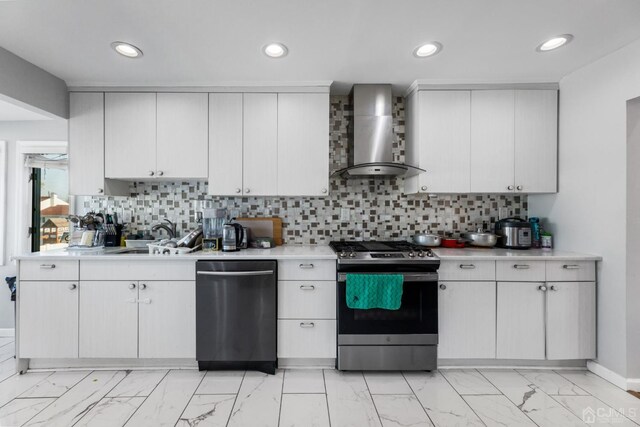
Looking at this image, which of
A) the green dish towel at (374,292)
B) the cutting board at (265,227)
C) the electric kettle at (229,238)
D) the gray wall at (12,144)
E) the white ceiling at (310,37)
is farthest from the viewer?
the gray wall at (12,144)

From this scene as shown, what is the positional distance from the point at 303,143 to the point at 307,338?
159 cm

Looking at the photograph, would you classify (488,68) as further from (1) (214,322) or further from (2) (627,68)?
(1) (214,322)

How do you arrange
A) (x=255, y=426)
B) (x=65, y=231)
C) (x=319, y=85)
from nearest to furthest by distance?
1. (x=255, y=426)
2. (x=319, y=85)
3. (x=65, y=231)

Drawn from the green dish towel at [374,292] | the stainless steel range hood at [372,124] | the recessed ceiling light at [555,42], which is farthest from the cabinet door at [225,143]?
the recessed ceiling light at [555,42]

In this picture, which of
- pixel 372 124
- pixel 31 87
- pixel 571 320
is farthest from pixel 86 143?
pixel 571 320

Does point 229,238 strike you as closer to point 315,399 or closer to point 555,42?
point 315,399

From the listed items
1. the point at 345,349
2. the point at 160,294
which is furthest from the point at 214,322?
the point at 345,349

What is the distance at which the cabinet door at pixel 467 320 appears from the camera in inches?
93.2

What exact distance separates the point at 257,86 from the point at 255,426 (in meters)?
2.47

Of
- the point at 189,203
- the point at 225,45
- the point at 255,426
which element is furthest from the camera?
the point at 189,203

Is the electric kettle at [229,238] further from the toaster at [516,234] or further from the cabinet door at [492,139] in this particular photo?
the toaster at [516,234]

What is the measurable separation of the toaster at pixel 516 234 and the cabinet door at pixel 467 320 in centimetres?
54

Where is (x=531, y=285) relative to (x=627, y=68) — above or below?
below

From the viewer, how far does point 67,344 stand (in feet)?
7.70
